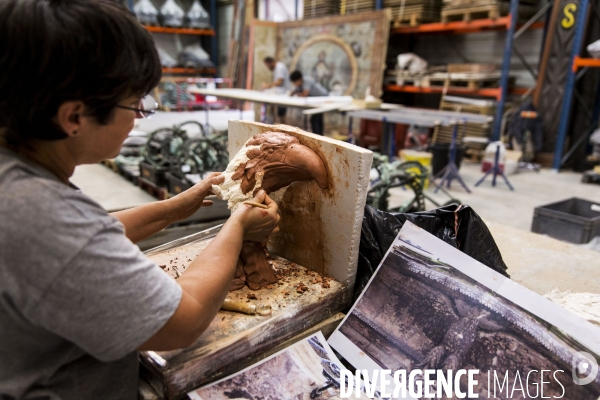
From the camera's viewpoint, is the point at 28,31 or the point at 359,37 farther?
the point at 359,37

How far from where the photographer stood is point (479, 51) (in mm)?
8719

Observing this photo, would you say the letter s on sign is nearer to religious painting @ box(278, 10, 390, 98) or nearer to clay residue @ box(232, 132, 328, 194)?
religious painting @ box(278, 10, 390, 98)

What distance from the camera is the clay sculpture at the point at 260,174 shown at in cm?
166

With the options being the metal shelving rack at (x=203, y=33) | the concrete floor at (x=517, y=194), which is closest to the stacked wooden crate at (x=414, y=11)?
the concrete floor at (x=517, y=194)

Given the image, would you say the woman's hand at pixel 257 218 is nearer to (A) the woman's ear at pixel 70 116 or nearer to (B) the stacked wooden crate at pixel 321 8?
(A) the woman's ear at pixel 70 116

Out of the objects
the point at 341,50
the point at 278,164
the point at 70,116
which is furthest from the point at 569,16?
the point at 70,116

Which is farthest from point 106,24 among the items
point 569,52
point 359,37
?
point 359,37

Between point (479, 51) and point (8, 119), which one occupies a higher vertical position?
point (479, 51)

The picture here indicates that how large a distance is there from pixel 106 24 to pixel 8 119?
29 centimetres

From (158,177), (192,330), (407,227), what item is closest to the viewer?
(192,330)

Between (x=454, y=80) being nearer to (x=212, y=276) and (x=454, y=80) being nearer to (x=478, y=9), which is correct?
(x=478, y=9)

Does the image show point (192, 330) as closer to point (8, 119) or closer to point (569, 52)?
point (8, 119)

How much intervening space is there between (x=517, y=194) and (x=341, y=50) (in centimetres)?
472

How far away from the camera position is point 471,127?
812cm
